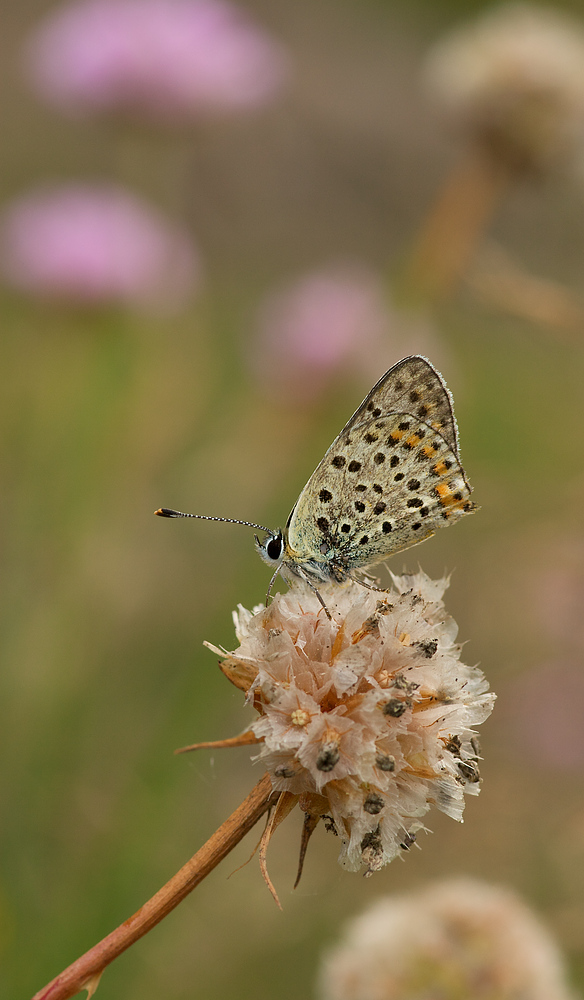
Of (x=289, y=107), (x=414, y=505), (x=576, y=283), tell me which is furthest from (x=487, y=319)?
(x=414, y=505)

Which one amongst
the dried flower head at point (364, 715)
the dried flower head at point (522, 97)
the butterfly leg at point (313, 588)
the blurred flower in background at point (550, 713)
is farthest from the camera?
the dried flower head at point (522, 97)

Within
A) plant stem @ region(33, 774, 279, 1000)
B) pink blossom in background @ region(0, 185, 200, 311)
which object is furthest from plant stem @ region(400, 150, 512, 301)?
plant stem @ region(33, 774, 279, 1000)

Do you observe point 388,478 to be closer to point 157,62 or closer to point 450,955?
point 450,955

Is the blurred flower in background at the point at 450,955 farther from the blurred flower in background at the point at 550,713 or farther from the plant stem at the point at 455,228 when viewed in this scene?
the plant stem at the point at 455,228

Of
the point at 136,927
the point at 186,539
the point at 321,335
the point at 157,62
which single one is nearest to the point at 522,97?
the point at 321,335

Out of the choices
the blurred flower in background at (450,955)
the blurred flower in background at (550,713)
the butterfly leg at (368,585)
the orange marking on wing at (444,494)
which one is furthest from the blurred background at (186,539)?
the orange marking on wing at (444,494)

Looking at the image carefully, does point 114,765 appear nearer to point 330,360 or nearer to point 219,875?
point 219,875
